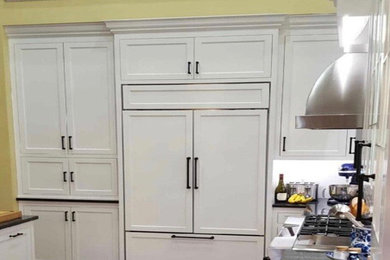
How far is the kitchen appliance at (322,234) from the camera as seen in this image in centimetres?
183

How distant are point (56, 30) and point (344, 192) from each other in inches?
114

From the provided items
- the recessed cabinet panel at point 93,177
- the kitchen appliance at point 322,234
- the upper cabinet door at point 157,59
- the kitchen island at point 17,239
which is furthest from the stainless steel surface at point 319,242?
the kitchen island at point 17,239

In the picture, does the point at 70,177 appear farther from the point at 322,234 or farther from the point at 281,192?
the point at 322,234

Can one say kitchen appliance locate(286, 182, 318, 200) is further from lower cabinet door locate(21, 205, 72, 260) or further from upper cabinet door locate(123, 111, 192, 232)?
lower cabinet door locate(21, 205, 72, 260)

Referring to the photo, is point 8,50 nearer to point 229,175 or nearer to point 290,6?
point 229,175

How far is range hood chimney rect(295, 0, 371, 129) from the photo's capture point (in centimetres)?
177

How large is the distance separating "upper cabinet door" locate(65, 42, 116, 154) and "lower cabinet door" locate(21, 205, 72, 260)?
667 millimetres

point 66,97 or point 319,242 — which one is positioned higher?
point 66,97

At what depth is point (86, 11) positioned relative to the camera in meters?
2.92

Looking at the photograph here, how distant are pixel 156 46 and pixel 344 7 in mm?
1725

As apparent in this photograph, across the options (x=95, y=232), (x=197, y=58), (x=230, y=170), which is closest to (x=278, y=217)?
(x=230, y=170)

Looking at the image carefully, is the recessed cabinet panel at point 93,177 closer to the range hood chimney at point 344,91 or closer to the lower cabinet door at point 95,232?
the lower cabinet door at point 95,232

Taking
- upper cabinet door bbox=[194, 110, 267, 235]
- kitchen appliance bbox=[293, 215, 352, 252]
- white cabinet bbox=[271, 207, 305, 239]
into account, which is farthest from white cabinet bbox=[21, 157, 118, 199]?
kitchen appliance bbox=[293, 215, 352, 252]

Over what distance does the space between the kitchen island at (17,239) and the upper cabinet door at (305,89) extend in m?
2.11
